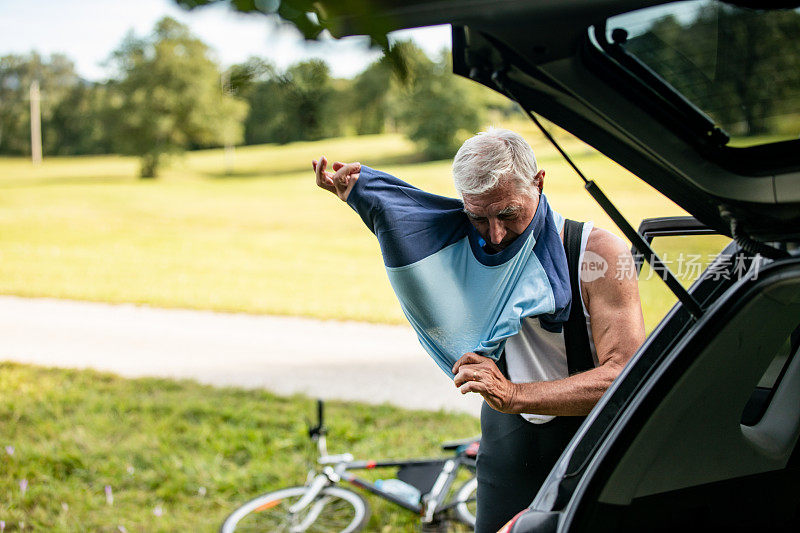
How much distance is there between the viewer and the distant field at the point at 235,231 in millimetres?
9578

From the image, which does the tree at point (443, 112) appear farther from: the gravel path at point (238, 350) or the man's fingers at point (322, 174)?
the gravel path at point (238, 350)

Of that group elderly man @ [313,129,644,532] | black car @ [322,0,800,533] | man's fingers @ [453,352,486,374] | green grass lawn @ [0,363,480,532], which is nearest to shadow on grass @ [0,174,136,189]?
green grass lawn @ [0,363,480,532]

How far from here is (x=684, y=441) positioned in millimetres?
1487

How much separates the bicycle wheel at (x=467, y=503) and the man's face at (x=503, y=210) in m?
Result: 1.94

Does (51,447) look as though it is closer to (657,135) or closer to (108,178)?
(657,135)

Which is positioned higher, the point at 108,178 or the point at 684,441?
the point at 684,441

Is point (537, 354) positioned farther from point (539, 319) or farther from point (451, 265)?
point (451, 265)

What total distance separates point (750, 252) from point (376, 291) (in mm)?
9820

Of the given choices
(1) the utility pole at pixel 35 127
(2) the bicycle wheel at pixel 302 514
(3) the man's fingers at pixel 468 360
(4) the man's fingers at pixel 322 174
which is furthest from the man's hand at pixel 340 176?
(1) the utility pole at pixel 35 127

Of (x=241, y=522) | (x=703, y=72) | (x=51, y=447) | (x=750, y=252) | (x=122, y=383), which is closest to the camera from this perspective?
(x=703, y=72)

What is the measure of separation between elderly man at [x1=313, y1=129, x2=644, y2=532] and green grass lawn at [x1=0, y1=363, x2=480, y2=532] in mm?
2030

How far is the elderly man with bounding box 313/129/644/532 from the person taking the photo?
1.90 meters

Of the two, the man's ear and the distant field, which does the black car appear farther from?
the man's ear

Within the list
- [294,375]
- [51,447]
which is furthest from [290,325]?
[51,447]
